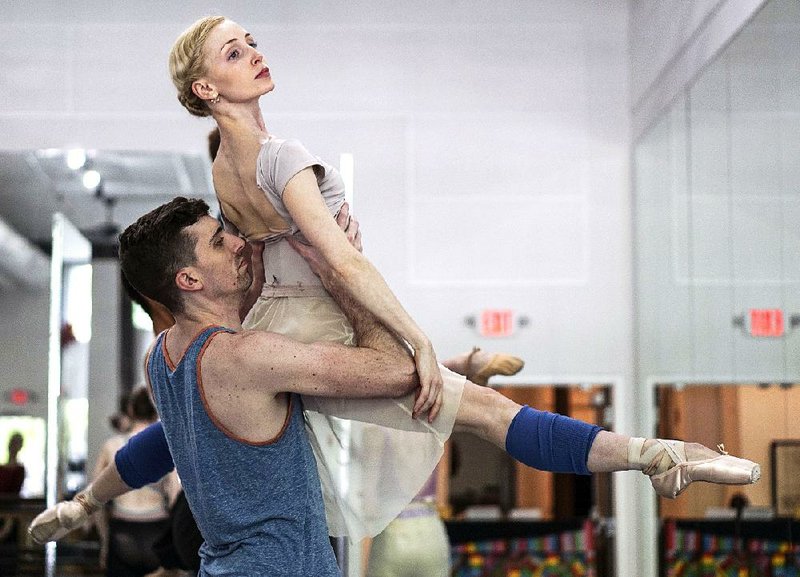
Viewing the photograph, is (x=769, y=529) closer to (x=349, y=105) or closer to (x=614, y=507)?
(x=614, y=507)

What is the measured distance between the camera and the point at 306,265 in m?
2.97

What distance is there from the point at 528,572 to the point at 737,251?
2.62m

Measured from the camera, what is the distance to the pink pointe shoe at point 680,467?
256cm

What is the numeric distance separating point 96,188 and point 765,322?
11.5ft

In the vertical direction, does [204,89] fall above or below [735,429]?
above

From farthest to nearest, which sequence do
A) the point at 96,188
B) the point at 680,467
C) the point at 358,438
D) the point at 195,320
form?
the point at 96,188, the point at 358,438, the point at 195,320, the point at 680,467

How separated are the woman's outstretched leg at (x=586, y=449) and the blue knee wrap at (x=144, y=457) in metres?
0.97

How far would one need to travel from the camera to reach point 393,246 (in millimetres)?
7012

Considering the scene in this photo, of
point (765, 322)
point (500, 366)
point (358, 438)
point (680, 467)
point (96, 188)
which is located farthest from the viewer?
point (96, 188)

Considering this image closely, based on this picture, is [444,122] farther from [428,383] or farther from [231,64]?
[428,383]

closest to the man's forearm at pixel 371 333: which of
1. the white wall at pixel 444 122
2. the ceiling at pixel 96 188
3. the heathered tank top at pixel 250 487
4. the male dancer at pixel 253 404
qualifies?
the male dancer at pixel 253 404

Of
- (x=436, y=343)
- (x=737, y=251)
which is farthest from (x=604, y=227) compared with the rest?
(x=737, y=251)

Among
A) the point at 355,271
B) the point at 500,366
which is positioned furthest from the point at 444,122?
the point at 355,271

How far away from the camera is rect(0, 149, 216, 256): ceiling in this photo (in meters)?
6.34
